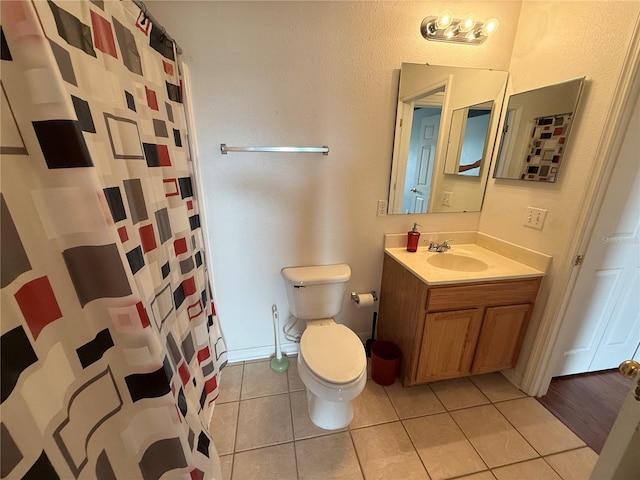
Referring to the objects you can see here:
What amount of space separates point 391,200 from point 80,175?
1.52 metres

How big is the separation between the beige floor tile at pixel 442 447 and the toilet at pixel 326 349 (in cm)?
37

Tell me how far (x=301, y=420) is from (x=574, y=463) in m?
1.33

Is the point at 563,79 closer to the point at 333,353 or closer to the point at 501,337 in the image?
the point at 501,337

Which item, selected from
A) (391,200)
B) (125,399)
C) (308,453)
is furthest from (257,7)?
(308,453)

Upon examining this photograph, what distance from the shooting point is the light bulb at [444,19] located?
139cm

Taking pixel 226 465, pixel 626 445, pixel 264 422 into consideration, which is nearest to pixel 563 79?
pixel 626 445

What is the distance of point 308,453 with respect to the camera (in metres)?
1.29

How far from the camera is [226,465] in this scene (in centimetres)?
124

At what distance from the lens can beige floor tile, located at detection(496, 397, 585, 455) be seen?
133cm

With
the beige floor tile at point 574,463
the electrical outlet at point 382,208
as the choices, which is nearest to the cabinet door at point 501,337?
the beige floor tile at point 574,463

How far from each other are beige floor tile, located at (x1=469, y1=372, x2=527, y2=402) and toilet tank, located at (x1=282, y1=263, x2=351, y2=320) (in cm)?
105

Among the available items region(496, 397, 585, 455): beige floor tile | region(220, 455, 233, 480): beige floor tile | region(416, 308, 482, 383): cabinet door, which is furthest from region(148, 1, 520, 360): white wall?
region(496, 397, 585, 455): beige floor tile

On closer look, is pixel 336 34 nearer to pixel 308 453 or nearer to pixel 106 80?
pixel 106 80

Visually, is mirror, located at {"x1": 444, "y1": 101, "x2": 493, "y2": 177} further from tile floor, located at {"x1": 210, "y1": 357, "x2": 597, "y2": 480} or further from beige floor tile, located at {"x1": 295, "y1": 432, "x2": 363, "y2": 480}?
beige floor tile, located at {"x1": 295, "y1": 432, "x2": 363, "y2": 480}
